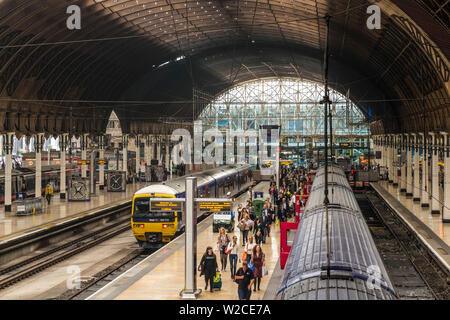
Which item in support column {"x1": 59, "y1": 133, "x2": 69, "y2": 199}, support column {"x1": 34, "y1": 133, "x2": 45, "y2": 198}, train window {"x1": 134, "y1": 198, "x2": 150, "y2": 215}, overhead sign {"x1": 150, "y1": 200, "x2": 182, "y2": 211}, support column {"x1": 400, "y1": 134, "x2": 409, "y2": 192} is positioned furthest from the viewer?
support column {"x1": 400, "y1": 134, "x2": 409, "y2": 192}

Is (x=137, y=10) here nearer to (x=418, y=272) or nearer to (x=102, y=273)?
(x=102, y=273)

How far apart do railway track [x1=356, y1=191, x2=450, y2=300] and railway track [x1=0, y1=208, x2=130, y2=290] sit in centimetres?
1321

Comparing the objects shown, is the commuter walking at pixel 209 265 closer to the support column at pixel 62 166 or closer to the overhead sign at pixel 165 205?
the overhead sign at pixel 165 205

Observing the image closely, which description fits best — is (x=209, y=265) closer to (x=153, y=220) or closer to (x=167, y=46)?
(x=153, y=220)

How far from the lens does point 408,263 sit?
71.4 ft

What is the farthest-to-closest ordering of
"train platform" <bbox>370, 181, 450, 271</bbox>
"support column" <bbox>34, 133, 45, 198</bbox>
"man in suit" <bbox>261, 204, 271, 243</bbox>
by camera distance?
"support column" <bbox>34, 133, 45, 198</bbox>, "man in suit" <bbox>261, 204, 271, 243</bbox>, "train platform" <bbox>370, 181, 450, 271</bbox>

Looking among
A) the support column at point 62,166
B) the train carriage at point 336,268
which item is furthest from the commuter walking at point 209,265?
the support column at point 62,166

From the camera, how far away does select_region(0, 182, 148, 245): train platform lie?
81.7 ft

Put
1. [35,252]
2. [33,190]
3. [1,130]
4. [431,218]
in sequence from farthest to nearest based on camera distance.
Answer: [33,190]
[1,130]
[431,218]
[35,252]

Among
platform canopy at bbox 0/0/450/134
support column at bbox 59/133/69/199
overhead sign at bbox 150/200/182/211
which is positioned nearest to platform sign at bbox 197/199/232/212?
overhead sign at bbox 150/200/182/211

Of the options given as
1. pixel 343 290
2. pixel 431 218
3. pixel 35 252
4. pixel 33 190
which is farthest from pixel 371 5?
pixel 33 190

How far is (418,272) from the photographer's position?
64.6 ft

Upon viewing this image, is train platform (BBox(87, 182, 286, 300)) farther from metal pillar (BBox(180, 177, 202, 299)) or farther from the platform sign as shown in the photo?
the platform sign
